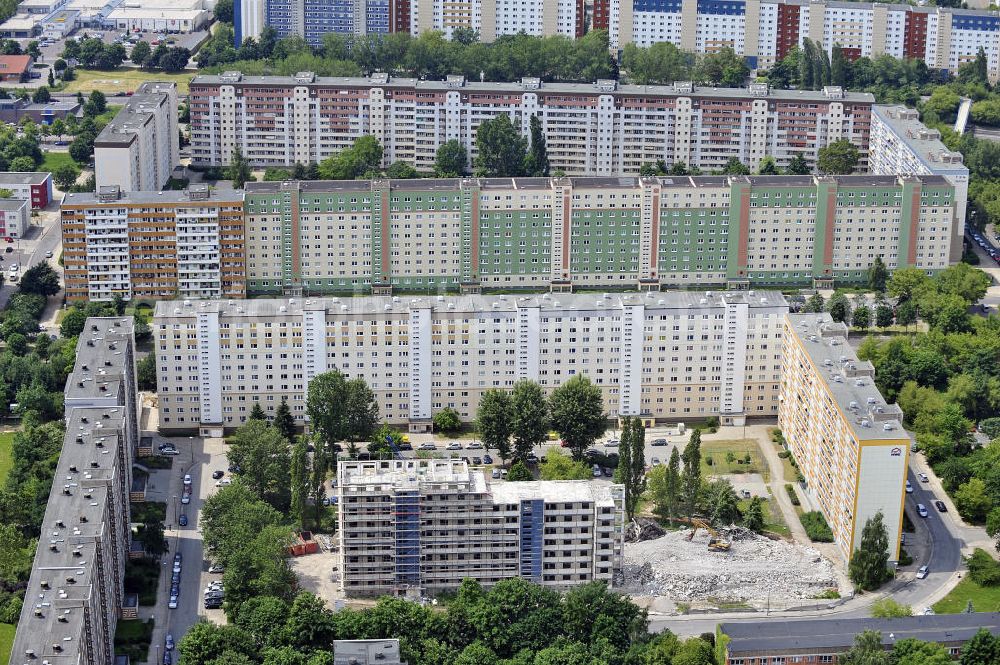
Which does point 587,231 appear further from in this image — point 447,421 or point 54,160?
point 54,160

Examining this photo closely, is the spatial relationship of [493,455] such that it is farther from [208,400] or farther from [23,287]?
[23,287]

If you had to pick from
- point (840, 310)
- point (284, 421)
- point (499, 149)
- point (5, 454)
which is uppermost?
point (499, 149)

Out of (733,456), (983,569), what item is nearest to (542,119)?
(733,456)

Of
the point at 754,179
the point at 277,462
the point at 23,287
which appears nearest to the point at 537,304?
the point at 277,462

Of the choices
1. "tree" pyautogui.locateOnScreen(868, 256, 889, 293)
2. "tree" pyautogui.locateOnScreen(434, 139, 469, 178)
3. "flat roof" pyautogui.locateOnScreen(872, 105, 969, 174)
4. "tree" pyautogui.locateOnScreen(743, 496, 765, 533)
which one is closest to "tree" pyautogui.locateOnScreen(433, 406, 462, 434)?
"tree" pyautogui.locateOnScreen(743, 496, 765, 533)

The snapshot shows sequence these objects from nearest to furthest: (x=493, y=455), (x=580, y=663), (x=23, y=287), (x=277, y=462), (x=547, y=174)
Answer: (x=580, y=663), (x=277, y=462), (x=493, y=455), (x=23, y=287), (x=547, y=174)

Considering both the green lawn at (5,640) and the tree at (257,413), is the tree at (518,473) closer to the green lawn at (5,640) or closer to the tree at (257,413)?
the tree at (257,413)
